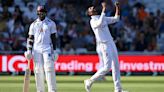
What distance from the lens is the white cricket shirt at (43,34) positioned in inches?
517

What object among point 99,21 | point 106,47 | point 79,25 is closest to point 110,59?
point 106,47

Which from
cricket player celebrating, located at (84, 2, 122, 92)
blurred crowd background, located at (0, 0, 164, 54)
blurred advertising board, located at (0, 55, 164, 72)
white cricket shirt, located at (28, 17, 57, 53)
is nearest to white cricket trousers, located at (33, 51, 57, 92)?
white cricket shirt, located at (28, 17, 57, 53)

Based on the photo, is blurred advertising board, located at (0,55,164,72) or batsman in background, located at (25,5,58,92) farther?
blurred advertising board, located at (0,55,164,72)

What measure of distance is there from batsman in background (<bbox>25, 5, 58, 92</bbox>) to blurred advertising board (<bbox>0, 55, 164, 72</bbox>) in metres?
10.6

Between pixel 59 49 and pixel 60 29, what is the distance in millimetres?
1040

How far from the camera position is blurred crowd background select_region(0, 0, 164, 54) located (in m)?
25.2

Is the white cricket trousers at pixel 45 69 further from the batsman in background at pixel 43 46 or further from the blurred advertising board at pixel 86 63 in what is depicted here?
the blurred advertising board at pixel 86 63

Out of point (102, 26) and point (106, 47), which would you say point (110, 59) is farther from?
point (102, 26)

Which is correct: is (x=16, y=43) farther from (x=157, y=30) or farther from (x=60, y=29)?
(x=157, y=30)

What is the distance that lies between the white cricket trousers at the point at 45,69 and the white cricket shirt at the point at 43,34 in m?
0.13

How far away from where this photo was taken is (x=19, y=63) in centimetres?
2394

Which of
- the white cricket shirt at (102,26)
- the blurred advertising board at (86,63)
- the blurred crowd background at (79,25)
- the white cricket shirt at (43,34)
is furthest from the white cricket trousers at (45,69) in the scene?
the blurred crowd background at (79,25)

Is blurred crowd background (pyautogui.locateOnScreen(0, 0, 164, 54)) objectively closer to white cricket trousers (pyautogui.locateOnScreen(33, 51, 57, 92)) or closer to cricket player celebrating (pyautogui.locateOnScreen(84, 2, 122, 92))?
cricket player celebrating (pyautogui.locateOnScreen(84, 2, 122, 92))

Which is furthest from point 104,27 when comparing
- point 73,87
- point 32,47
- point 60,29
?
point 60,29
